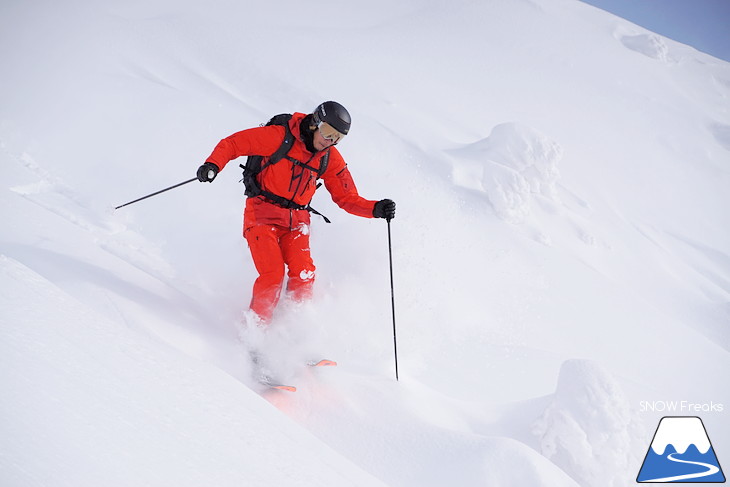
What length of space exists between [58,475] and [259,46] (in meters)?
11.6

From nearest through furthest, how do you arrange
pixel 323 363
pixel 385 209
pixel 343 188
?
1. pixel 323 363
2. pixel 385 209
3. pixel 343 188

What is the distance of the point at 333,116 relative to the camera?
3.90 meters

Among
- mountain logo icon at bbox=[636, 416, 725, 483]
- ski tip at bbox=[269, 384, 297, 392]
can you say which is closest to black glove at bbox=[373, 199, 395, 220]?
ski tip at bbox=[269, 384, 297, 392]

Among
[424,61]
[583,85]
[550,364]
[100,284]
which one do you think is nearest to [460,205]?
[550,364]

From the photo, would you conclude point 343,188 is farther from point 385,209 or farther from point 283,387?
point 283,387

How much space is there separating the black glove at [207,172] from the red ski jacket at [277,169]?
0.24ft

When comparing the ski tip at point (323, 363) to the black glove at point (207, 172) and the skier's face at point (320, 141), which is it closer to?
the black glove at point (207, 172)

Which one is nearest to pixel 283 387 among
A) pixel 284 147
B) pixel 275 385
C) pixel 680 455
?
pixel 275 385

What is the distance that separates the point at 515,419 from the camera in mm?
3795

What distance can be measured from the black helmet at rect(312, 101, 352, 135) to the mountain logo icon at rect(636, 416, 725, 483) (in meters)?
3.31

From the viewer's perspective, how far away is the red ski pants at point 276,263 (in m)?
3.84

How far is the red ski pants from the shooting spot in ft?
12.6

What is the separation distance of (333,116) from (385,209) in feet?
3.04
